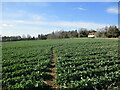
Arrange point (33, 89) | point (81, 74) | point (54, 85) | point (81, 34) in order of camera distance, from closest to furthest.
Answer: point (33, 89), point (54, 85), point (81, 74), point (81, 34)

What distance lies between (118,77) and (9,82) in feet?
19.6

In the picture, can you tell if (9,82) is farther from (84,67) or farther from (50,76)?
(84,67)

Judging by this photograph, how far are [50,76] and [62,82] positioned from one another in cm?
139

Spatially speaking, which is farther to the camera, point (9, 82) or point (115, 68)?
point (115, 68)

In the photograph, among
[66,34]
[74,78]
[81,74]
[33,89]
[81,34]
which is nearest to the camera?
[33,89]

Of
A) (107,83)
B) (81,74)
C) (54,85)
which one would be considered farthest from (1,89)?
(107,83)

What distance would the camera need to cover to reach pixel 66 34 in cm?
10519

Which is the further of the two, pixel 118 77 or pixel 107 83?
pixel 118 77

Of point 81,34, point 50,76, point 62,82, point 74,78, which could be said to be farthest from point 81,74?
point 81,34

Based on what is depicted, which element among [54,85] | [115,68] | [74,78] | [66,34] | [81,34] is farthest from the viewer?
[66,34]

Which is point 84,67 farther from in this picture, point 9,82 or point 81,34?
point 81,34

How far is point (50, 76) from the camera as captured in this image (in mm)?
6887

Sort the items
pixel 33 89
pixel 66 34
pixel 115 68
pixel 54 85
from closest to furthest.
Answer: pixel 33 89, pixel 54 85, pixel 115 68, pixel 66 34

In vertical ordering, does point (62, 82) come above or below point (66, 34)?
below
